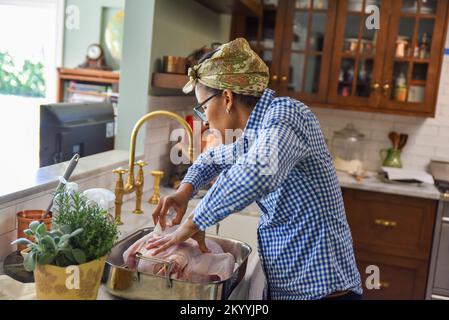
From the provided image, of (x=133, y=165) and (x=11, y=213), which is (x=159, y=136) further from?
(x=11, y=213)

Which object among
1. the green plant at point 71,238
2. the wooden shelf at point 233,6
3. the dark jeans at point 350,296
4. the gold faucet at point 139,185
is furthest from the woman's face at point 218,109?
the wooden shelf at point 233,6

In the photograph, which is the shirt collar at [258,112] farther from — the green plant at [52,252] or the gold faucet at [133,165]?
the gold faucet at [133,165]

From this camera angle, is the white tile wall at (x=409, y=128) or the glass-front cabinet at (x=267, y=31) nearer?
the glass-front cabinet at (x=267, y=31)

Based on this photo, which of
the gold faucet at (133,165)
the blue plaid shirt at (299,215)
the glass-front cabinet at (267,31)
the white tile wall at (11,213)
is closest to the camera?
the blue plaid shirt at (299,215)

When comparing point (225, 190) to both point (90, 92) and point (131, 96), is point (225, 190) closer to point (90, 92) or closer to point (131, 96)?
point (131, 96)

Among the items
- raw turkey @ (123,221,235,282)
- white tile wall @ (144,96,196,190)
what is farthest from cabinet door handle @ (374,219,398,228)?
raw turkey @ (123,221,235,282)

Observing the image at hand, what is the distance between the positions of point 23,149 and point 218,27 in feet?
8.58

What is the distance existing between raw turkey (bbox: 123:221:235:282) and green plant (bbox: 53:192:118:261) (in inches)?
6.3

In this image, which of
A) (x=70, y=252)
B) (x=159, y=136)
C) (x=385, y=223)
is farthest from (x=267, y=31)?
(x=70, y=252)

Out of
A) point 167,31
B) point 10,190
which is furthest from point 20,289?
point 167,31

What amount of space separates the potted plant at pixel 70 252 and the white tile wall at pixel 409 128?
2.87 meters

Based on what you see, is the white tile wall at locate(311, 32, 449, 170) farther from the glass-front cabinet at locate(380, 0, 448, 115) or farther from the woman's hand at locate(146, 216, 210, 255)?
the woman's hand at locate(146, 216, 210, 255)

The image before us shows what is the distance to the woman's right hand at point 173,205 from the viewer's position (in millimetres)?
1491

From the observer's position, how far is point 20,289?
4.01 feet
